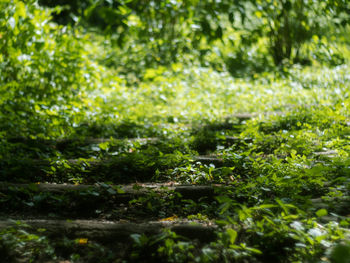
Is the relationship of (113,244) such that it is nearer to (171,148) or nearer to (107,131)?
(171,148)

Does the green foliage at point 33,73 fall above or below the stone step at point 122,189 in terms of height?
above

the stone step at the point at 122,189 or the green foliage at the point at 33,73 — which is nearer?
the stone step at the point at 122,189

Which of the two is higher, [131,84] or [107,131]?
[131,84]

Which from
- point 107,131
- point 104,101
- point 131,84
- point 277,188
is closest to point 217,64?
point 131,84

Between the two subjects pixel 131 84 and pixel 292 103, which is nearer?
pixel 292 103

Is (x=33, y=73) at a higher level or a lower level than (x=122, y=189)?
higher

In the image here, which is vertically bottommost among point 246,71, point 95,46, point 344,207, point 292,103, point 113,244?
point 113,244

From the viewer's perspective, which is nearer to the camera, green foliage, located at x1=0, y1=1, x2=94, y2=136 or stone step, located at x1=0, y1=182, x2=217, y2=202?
stone step, located at x1=0, y1=182, x2=217, y2=202

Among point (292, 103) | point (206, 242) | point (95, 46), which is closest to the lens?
point (206, 242)

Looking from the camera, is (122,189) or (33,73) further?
(33,73)

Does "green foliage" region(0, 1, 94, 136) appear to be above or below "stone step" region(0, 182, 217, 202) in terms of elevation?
above

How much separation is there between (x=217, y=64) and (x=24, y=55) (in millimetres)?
4938

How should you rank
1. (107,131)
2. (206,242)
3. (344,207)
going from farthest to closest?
(107,131)
(344,207)
(206,242)

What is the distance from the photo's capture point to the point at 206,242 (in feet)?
6.61
